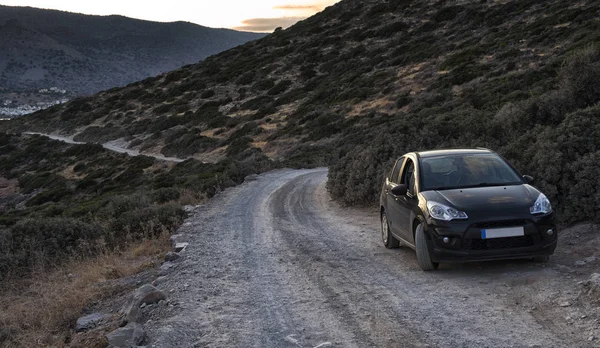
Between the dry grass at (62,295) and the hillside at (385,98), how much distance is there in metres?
6.94

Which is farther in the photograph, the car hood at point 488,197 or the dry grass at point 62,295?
the car hood at point 488,197

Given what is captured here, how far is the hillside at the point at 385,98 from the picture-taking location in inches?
569

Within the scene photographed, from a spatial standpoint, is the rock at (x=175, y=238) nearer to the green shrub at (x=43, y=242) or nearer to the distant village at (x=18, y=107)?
the green shrub at (x=43, y=242)

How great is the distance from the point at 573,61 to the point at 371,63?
39.7m

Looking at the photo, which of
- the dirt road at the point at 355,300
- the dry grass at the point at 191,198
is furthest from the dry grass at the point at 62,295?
the dry grass at the point at 191,198

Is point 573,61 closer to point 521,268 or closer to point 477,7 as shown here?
point 521,268

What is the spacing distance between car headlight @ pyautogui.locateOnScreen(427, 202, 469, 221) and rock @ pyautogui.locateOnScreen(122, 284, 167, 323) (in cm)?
358

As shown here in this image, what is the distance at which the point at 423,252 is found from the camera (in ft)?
25.8

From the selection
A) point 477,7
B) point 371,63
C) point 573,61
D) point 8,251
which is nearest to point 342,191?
point 573,61

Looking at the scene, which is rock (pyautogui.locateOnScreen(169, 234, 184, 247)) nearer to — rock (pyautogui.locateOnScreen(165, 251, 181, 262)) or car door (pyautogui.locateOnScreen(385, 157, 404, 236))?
rock (pyautogui.locateOnScreen(165, 251, 181, 262))

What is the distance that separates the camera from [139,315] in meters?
6.80

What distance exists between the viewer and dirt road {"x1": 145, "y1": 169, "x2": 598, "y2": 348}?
5562 millimetres

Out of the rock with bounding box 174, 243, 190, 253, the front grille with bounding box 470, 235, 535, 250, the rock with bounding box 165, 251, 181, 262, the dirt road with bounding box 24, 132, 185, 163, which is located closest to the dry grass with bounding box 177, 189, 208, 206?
the rock with bounding box 174, 243, 190, 253

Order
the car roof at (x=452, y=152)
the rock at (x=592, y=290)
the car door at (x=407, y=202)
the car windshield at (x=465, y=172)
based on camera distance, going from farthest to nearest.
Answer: the car roof at (x=452, y=152), the car door at (x=407, y=202), the car windshield at (x=465, y=172), the rock at (x=592, y=290)
